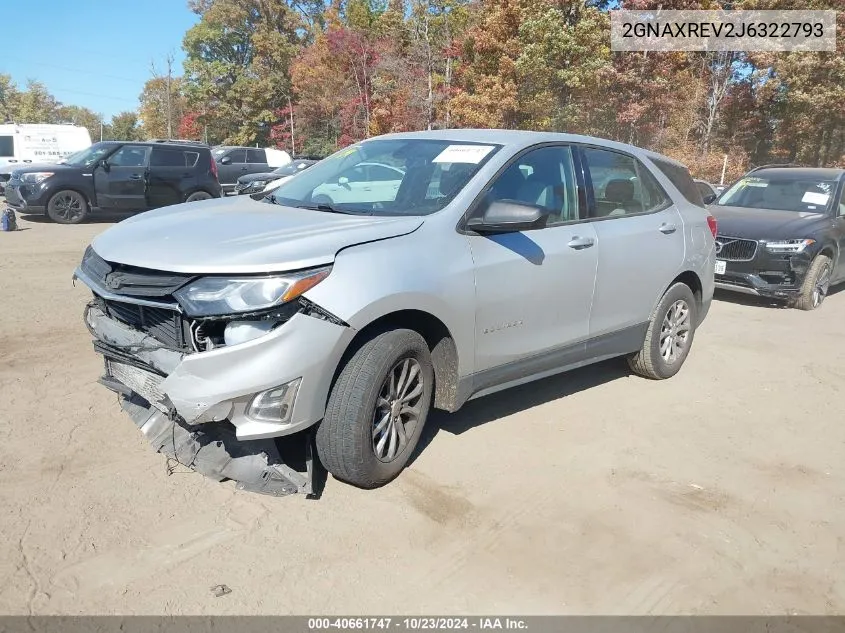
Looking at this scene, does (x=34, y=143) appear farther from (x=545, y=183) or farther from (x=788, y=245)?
(x=545, y=183)

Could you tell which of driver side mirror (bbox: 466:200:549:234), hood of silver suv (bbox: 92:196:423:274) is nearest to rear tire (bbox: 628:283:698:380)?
driver side mirror (bbox: 466:200:549:234)

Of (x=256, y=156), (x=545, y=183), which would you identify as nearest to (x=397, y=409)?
(x=545, y=183)

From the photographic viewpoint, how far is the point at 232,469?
3238mm

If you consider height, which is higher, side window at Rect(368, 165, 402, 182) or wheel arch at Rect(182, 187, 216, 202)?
side window at Rect(368, 165, 402, 182)

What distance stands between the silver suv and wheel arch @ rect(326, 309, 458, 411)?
0.01 meters

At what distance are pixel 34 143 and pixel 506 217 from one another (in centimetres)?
2065

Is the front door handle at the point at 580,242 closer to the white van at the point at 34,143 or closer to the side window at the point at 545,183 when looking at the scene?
the side window at the point at 545,183

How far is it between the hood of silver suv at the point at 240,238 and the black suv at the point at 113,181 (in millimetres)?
10881

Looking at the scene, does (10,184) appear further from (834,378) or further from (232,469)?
(834,378)

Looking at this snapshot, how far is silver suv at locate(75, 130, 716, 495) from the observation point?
9.79ft

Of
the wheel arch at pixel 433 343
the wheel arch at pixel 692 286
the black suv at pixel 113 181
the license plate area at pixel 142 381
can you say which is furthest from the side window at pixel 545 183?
the black suv at pixel 113 181

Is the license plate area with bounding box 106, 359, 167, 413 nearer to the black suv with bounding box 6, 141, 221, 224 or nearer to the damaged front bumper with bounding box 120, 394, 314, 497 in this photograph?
the damaged front bumper with bounding box 120, 394, 314, 497

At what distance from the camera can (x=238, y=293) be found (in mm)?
2957

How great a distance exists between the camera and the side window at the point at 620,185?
466cm
